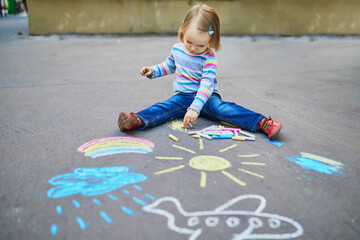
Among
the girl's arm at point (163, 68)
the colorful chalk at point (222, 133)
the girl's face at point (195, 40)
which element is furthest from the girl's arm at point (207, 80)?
the girl's arm at point (163, 68)

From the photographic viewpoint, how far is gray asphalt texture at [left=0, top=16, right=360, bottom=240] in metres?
1.39

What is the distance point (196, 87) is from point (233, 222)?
147 centimetres

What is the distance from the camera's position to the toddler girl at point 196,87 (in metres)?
2.37

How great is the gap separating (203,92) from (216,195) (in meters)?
1.05

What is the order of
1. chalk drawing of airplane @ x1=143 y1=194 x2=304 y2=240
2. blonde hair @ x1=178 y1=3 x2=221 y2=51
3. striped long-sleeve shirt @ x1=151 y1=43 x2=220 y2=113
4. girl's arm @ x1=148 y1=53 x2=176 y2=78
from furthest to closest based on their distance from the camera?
1. girl's arm @ x1=148 y1=53 x2=176 y2=78
2. striped long-sleeve shirt @ x1=151 y1=43 x2=220 y2=113
3. blonde hair @ x1=178 y1=3 x2=221 y2=51
4. chalk drawing of airplane @ x1=143 y1=194 x2=304 y2=240

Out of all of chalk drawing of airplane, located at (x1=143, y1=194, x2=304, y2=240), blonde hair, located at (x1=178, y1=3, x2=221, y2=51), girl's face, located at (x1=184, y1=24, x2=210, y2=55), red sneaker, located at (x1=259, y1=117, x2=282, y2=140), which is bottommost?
chalk drawing of airplane, located at (x1=143, y1=194, x2=304, y2=240)

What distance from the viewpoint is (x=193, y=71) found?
2617mm

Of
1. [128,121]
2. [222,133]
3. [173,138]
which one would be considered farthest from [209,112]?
[128,121]

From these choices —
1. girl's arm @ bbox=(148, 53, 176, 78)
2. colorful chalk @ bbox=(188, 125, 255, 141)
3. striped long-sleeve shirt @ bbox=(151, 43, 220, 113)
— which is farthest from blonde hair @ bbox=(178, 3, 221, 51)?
colorful chalk @ bbox=(188, 125, 255, 141)

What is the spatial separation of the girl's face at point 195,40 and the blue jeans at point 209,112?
40cm

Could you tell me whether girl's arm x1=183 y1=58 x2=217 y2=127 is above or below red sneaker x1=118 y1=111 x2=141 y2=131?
above

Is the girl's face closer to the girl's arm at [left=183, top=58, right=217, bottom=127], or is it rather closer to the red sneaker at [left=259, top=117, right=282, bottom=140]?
the girl's arm at [left=183, top=58, right=217, bottom=127]

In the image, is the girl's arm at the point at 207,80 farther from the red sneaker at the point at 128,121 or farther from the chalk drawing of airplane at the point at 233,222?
the chalk drawing of airplane at the point at 233,222

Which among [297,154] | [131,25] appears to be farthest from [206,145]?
[131,25]
